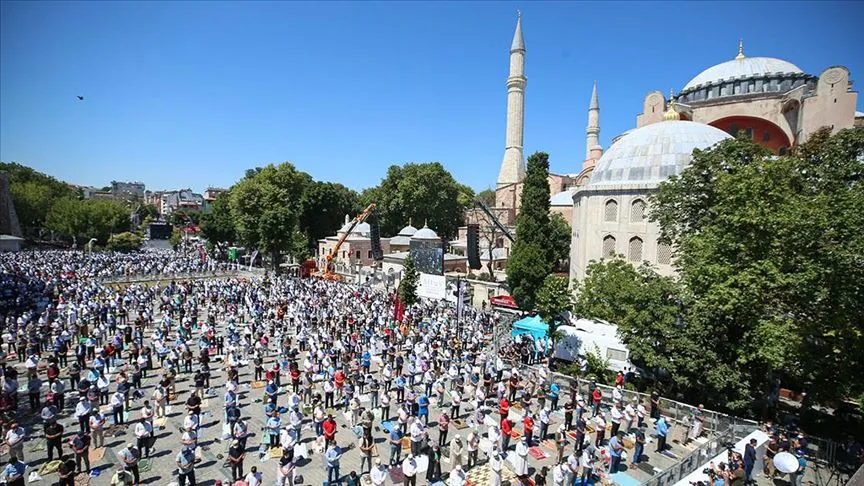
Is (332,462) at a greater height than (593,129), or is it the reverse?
(593,129)

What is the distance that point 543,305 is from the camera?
1859 cm

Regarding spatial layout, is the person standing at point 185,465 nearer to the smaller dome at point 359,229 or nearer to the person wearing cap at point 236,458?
the person wearing cap at point 236,458

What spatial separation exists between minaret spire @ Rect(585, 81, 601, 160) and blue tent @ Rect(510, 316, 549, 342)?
2200 inches

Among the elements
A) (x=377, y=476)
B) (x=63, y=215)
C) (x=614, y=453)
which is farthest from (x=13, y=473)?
(x=63, y=215)

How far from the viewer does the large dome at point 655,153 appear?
24719mm

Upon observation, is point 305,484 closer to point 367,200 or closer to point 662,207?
point 662,207

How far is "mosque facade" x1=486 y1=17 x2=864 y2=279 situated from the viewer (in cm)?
2508

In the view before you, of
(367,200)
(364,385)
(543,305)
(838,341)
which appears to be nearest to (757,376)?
(838,341)

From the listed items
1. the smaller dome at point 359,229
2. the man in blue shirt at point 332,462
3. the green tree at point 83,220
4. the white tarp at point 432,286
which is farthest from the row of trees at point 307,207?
the man in blue shirt at point 332,462

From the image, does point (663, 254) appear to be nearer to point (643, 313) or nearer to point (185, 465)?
point (643, 313)

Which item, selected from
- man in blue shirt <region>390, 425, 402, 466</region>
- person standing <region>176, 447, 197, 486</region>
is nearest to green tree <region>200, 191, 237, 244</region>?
person standing <region>176, 447, 197, 486</region>

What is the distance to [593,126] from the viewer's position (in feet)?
238

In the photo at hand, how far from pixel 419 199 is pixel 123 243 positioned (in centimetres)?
4639

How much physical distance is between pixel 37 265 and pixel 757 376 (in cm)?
5054
